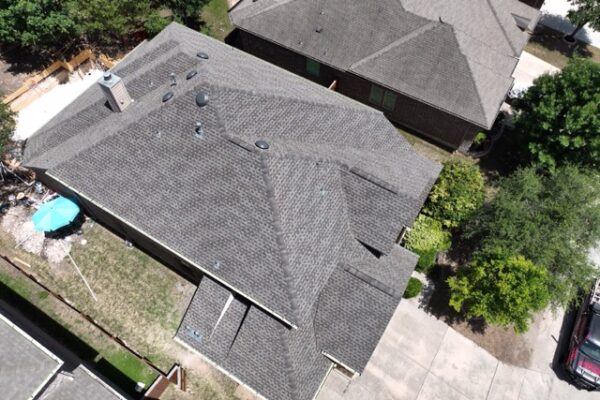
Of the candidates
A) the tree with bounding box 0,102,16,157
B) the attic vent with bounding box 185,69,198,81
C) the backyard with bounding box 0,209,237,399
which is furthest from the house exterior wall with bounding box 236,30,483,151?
the backyard with bounding box 0,209,237,399

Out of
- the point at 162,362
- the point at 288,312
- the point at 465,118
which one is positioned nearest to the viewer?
the point at 288,312

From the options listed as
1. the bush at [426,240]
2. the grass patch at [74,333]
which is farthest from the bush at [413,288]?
the grass patch at [74,333]

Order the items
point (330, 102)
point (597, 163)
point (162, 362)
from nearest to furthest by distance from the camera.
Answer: point (162, 362), point (330, 102), point (597, 163)

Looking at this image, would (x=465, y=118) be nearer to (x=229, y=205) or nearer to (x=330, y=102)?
(x=330, y=102)

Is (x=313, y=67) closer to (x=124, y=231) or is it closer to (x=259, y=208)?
(x=259, y=208)

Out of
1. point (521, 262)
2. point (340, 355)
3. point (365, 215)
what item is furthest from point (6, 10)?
point (521, 262)

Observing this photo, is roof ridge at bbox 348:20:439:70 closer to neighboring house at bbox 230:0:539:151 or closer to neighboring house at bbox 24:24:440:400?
neighboring house at bbox 230:0:539:151

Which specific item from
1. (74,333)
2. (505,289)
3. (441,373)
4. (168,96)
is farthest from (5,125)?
(505,289)
